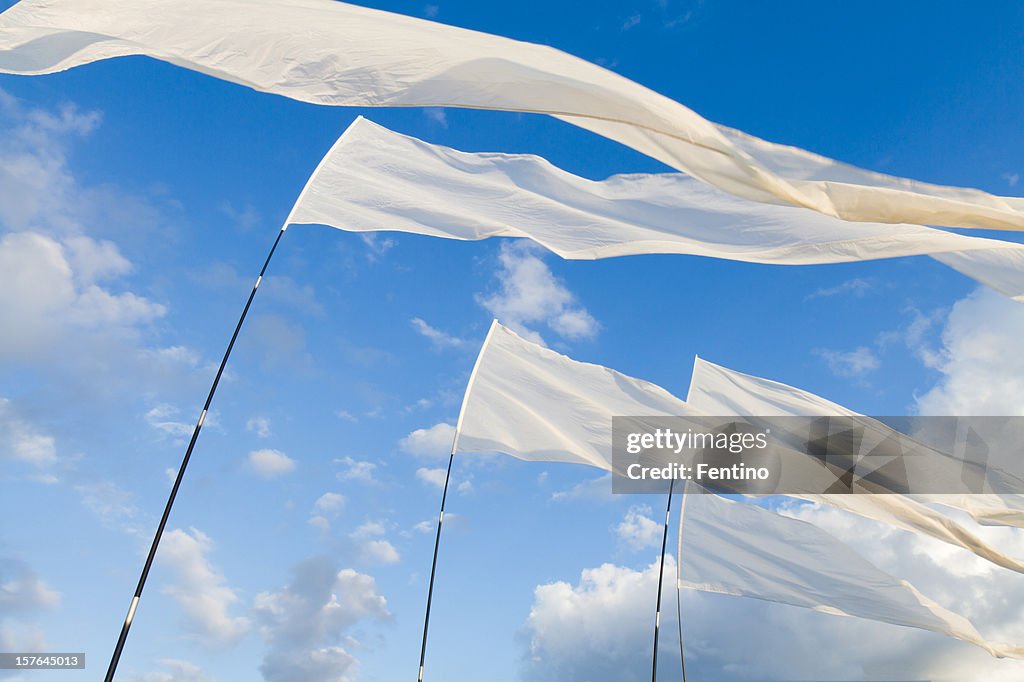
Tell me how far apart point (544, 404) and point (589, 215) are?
640 cm

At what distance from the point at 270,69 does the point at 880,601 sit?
35.0 ft

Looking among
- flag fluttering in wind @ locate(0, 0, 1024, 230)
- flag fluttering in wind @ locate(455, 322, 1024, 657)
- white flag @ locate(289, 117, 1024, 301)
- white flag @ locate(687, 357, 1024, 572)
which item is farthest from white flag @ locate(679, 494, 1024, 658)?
flag fluttering in wind @ locate(0, 0, 1024, 230)

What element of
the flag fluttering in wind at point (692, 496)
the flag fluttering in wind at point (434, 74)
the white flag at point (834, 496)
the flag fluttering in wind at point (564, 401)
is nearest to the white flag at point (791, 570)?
the flag fluttering in wind at point (692, 496)

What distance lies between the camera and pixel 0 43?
17.1ft

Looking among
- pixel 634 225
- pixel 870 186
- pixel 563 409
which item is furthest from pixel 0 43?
pixel 563 409

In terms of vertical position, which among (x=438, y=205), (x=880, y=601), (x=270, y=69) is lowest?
(x=880, y=601)

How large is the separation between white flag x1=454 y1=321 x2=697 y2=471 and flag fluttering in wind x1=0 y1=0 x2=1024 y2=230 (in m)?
7.44

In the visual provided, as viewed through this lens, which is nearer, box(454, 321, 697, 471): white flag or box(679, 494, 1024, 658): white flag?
box(679, 494, 1024, 658): white flag

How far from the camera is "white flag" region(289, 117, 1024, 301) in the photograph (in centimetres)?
571

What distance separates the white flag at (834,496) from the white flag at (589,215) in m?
3.59

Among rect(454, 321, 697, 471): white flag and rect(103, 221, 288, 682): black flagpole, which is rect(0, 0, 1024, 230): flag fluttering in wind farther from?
rect(454, 321, 697, 471): white flag

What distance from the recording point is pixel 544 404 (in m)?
12.8

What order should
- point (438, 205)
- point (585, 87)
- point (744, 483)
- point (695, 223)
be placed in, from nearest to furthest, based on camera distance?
1. point (585, 87)
2. point (695, 223)
3. point (438, 205)
4. point (744, 483)

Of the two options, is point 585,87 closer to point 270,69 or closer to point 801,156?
point 801,156
